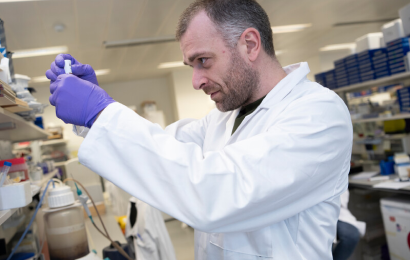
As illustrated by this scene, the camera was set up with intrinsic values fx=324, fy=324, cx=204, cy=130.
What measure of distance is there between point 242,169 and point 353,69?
3.26m

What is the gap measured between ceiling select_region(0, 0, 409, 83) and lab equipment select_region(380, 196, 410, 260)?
2.47 m

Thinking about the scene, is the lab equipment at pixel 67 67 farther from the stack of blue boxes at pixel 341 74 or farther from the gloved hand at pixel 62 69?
the stack of blue boxes at pixel 341 74

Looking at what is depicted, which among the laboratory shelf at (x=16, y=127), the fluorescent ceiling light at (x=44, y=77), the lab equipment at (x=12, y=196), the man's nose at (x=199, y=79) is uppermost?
the fluorescent ceiling light at (x=44, y=77)

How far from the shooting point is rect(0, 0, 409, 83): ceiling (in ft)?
10.6

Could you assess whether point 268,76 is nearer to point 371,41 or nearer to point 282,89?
point 282,89

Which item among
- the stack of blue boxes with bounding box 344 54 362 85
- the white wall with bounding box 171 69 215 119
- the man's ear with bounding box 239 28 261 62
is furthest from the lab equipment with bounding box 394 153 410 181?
the white wall with bounding box 171 69 215 119

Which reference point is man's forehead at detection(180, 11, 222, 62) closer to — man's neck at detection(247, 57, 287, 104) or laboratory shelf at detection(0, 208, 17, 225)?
man's neck at detection(247, 57, 287, 104)

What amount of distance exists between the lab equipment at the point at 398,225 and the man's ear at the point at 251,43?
2147 millimetres

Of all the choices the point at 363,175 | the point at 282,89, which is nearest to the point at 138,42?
the point at 363,175

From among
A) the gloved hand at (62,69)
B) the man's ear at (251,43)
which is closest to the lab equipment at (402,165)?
the man's ear at (251,43)

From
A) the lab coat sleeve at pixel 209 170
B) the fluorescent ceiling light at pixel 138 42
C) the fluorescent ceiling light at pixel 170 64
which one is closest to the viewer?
the lab coat sleeve at pixel 209 170

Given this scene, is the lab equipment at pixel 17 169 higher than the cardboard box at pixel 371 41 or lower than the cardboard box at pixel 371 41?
lower

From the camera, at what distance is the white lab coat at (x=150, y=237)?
2059 mm

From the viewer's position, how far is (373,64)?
3.23m
